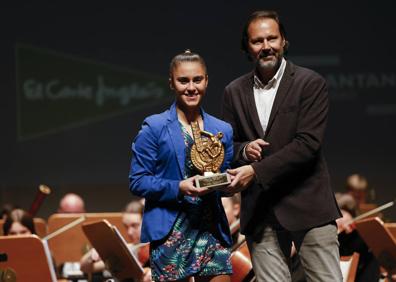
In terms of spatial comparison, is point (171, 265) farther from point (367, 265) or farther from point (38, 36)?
point (38, 36)

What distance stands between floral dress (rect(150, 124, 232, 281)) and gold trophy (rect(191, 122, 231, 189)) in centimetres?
3

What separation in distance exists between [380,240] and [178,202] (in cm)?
196

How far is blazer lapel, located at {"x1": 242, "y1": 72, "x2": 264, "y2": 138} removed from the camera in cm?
357

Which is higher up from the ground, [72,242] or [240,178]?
[240,178]

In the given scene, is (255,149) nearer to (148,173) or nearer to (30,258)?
(148,173)

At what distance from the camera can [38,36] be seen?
9.00 m

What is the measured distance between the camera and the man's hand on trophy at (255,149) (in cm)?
344

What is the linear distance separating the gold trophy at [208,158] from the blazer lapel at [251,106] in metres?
0.24

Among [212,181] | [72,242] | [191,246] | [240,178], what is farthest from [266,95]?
[72,242]

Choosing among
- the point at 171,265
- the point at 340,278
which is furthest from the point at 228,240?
the point at 340,278

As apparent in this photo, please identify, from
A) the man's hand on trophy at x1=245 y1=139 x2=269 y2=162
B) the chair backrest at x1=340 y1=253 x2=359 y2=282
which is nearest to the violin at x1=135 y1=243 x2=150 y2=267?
the chair backrest at x1=340 y1=253 x2=359 y2=282

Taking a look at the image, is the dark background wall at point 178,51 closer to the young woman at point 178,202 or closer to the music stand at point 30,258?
the music stand at point 30,258

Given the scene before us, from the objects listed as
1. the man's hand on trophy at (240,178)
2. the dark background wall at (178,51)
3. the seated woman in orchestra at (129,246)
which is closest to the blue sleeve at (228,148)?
the man's hand on trophy at (240,178)

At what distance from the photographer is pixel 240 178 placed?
336 cm
